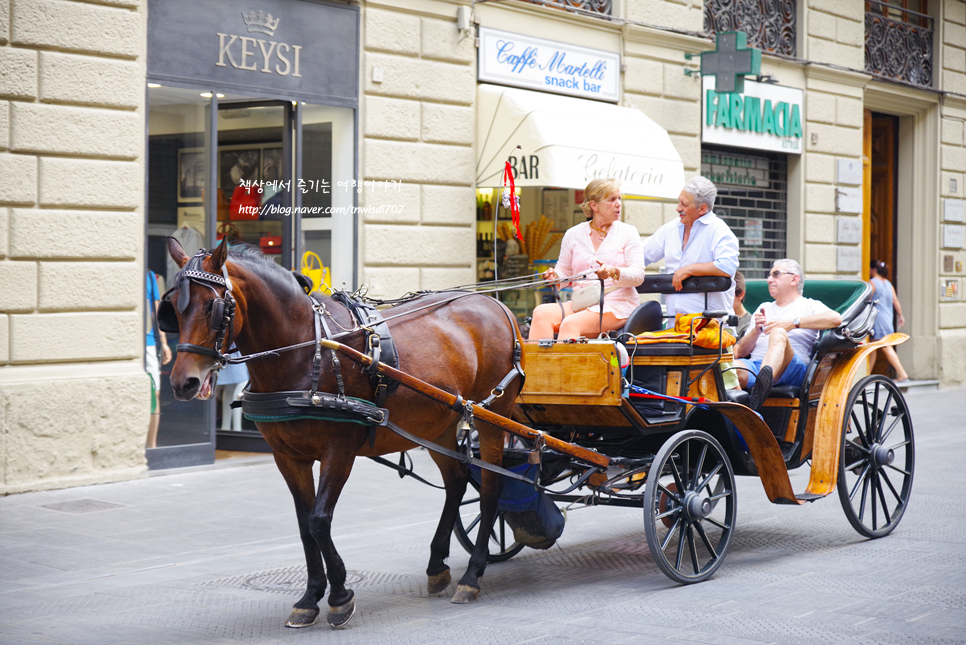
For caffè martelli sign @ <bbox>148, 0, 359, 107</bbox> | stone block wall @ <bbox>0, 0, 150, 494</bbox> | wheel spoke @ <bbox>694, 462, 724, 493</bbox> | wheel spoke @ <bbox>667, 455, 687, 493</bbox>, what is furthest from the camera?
caffè martelli sign @ <bbox>148, 0, 359, 107</bbox>

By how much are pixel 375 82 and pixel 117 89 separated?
2687 millimetres

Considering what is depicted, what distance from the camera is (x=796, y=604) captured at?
530cm

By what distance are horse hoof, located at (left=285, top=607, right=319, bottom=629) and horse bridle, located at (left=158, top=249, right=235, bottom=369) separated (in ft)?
3.92

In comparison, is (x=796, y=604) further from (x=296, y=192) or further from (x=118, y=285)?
(x=296, y=192)

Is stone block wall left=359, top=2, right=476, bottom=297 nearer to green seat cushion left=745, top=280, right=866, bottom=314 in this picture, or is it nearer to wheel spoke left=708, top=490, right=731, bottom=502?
green seat cushion left=745, top=280, right=866, bottom=314

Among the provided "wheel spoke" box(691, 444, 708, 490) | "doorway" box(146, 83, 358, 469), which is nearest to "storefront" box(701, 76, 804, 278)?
"doorway" box(146, 83, 358, 469)

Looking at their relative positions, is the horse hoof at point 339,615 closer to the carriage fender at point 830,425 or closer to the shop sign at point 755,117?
the carriage fender at point 830,425

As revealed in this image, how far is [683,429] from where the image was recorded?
247 inches

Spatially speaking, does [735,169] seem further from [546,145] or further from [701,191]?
[701,191]

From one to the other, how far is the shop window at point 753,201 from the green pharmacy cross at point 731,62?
1110 mm

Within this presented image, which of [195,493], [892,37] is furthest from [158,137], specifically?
[892,37]

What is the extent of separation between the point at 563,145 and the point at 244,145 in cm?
320

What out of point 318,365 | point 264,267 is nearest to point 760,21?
point 264,267

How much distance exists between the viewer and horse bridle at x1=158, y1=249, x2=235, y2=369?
4496 mm
